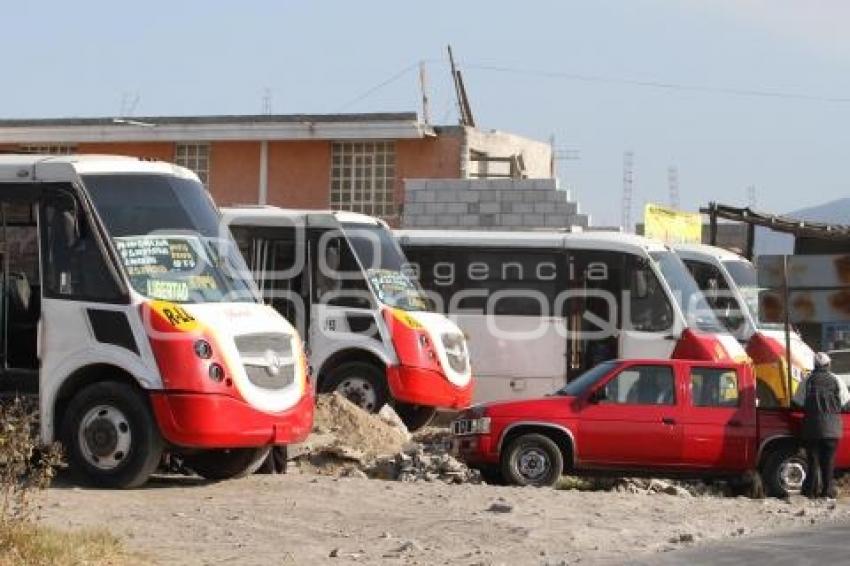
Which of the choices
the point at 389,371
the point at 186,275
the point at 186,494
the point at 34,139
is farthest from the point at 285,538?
the point at 34,139

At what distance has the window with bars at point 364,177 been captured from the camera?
31984 mm

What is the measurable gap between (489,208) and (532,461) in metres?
13.8

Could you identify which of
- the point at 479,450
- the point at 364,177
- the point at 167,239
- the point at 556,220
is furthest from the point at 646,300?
the point at 364,177

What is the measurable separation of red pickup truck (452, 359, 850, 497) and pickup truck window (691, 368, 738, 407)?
0.04ft

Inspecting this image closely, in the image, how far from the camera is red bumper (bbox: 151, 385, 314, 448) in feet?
40.5

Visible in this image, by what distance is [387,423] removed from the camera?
18344mm

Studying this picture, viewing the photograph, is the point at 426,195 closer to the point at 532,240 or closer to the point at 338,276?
the point at 532,240

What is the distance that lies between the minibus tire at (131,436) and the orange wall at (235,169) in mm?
20247

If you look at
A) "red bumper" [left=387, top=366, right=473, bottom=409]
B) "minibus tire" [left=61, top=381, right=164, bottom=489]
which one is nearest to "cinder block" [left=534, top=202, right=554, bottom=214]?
"red bumper" [left=387, top=366, right=473, bottom=409]

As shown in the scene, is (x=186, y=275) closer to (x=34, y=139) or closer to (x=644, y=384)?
(x=644, y=384)

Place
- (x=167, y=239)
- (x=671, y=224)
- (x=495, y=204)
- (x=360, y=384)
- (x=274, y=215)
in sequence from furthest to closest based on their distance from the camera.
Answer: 1. (x=671, y=224)
2. (x=495, y=204)
3. (x=274, y=215)
4. (x=360, y=384)
5. (x=167, y=239)

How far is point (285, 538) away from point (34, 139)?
81.8 ft

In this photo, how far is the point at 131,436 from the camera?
12.6 meters

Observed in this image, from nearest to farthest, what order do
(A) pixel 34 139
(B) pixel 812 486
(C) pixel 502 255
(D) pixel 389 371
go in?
(B) pixel 812 486
(D) pixel 389 371
(C) pixel 502 255
(A) pixel 34 139
